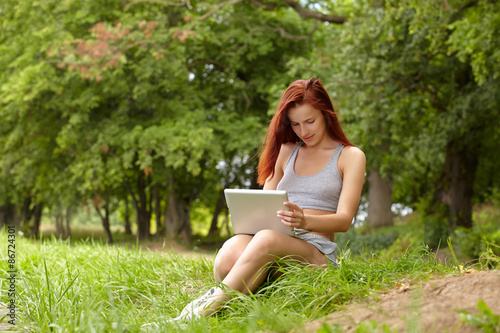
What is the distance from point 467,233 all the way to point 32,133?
1200cm

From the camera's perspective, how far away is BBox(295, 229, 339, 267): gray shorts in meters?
3.19

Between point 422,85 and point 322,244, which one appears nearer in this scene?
point 322,244

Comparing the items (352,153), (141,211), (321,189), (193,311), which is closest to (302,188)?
(321,189)

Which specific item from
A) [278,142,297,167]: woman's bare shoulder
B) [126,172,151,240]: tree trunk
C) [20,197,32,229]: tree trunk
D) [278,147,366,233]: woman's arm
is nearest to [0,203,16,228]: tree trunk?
[20,197,32,229]: tree trunk

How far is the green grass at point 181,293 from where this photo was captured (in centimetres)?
253

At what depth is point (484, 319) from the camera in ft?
6.19

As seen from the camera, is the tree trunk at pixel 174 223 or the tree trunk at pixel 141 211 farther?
the tree trunk at pixel 141 211

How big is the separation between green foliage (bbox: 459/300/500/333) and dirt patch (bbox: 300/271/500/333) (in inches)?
1.2

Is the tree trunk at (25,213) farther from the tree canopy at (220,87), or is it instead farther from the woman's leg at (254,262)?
the woman's leg at (254,262)

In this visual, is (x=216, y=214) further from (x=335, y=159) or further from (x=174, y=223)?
(x=335, y=159)

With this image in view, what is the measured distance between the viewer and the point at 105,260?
14.3 feet

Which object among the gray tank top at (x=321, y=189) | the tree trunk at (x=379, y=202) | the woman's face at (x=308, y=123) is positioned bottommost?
the tree trunk at (x=379, y=202)

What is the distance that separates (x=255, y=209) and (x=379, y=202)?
492 inches

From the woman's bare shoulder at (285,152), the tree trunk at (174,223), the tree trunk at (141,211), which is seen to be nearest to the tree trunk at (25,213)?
the tree trunk at (141,211)
